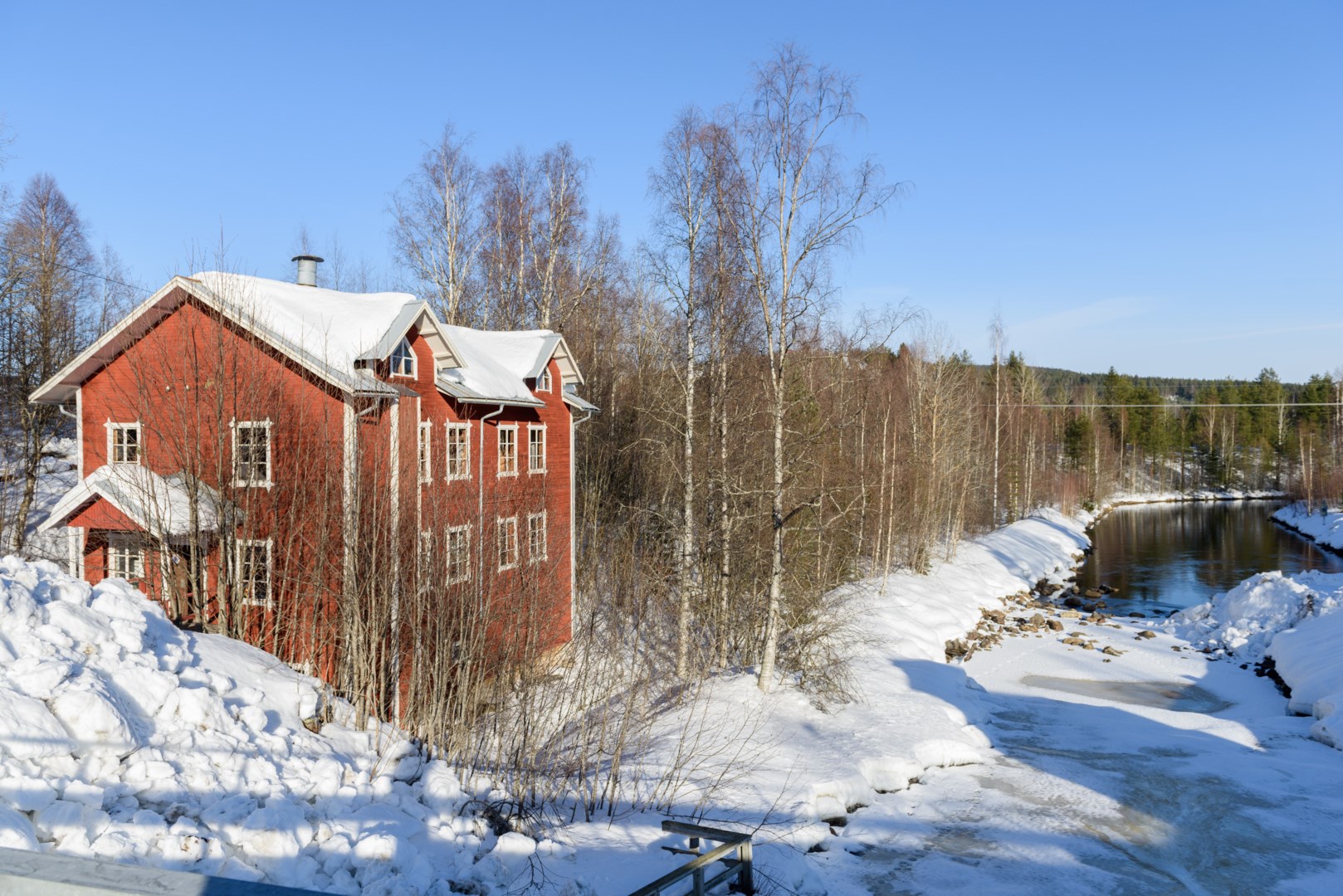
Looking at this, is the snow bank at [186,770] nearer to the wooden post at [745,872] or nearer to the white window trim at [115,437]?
the wooden post at [745,872]

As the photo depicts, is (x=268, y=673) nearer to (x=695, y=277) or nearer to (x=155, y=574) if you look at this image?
(x=155, y=574)

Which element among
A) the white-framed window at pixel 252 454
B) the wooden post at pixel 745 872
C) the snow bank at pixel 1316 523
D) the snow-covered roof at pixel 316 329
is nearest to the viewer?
the wooden post at pixel 745 872

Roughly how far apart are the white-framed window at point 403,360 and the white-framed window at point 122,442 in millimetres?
4070

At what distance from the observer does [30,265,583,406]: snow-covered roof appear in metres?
12.6

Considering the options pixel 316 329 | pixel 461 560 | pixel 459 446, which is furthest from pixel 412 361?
pixel 461 560

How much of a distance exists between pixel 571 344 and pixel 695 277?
1373 cm

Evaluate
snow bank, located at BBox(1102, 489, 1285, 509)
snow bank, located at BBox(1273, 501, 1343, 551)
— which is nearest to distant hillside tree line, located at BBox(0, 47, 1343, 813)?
snow bank, located at BBox(1273, 501, 1343, 551)

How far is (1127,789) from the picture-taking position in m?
12.0

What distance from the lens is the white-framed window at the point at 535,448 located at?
18.0 meters

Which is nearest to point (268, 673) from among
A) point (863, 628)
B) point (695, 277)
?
point (695, 277)

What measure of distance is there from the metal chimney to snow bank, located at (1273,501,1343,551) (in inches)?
1791

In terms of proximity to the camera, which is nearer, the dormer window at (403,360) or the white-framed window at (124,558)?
the white-framed window at (124,558)

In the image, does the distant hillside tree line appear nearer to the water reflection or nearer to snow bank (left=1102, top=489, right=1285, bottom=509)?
the water reflection

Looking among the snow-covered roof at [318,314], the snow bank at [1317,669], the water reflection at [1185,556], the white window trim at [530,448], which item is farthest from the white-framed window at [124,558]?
the water reflection at [1185,556]
